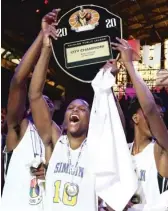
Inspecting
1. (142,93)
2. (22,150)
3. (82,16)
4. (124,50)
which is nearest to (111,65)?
(124,50)

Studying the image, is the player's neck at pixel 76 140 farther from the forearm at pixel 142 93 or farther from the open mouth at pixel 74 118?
the forearm at pixel 142 93

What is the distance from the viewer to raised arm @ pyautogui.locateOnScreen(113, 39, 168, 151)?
2645mm

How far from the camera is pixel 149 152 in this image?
9.12 ft

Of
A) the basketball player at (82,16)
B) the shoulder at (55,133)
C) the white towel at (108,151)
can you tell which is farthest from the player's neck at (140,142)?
the basketball player at (82,16)

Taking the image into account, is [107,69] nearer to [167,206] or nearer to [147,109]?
[147,109]

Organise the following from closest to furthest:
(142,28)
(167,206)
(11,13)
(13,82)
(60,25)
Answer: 1. (167,206)
2. (60,25)
3. (13,82)
4. (11,13)
5. (142,28)

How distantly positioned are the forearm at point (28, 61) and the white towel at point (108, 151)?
1.52 ft

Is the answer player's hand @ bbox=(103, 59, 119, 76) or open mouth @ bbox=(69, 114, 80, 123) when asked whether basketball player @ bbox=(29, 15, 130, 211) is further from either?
player's hand @ bbox=(103, 59, 119, 76)

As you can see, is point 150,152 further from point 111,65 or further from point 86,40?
point 86,40

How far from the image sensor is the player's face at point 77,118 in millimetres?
2836

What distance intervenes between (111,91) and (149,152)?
434mm

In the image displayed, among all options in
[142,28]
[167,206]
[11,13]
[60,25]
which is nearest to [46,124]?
[60,25]

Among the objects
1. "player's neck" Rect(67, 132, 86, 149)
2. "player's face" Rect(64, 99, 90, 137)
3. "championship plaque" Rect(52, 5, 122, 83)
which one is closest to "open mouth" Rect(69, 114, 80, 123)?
"player's face" Rect(64, 99, 90, 137)

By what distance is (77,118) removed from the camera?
2.85m
